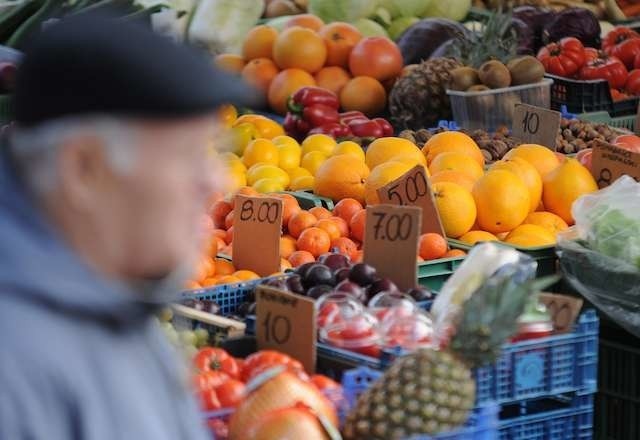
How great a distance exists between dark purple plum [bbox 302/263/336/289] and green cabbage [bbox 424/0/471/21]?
4.84m

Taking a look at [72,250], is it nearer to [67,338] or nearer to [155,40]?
[67,338]

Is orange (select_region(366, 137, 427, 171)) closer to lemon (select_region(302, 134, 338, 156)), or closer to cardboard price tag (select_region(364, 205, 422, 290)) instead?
lemon (select_region(302, 134, 338, 156))

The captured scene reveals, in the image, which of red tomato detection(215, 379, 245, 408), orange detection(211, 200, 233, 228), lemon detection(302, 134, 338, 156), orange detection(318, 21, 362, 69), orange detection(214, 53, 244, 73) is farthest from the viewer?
orange detection(214, 53, 244, 73)

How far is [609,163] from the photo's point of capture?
13.5 feet

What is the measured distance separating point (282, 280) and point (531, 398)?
0.74 metres

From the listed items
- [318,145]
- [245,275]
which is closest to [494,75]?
[318,145]

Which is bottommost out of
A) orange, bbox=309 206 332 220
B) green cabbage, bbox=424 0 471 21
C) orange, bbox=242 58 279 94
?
orange, bbox=242 58 279 94

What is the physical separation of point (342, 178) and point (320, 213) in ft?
0.93

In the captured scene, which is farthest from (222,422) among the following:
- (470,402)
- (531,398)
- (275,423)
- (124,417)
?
(124,417)

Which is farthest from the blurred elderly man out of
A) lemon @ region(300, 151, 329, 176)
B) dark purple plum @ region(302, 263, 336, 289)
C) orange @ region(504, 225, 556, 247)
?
lemon @ region(300, 151, 329, 176)

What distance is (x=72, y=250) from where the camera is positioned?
4.10 feet

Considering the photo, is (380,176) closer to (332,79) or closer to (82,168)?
(332,79)

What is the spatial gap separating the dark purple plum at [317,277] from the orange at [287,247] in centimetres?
66

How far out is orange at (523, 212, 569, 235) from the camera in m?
3.98
